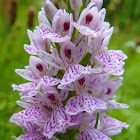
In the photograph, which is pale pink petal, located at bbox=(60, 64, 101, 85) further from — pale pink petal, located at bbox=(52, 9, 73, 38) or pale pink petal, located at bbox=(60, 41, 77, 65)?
pale pink petal, located at bbox=(52, 9, 73, 38)

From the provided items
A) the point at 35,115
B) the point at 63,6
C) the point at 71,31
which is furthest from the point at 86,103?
the point at 63,6

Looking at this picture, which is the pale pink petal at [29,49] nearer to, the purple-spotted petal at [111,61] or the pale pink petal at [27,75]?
the pale pink petal at [27,75]

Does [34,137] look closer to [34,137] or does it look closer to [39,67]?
[34,137]

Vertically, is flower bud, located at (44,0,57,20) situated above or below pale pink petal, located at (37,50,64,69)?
above

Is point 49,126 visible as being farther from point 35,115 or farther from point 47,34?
point 47,34

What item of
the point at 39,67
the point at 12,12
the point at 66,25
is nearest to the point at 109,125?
the point at 39,67

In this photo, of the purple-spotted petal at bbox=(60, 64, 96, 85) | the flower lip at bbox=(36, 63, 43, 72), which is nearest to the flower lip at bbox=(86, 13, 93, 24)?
the purple-spotted petal at bbox=(60, 64, 96, 85)

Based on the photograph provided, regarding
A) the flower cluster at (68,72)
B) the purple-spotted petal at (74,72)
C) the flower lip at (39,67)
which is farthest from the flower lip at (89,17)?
the flower lip at (39,67)
